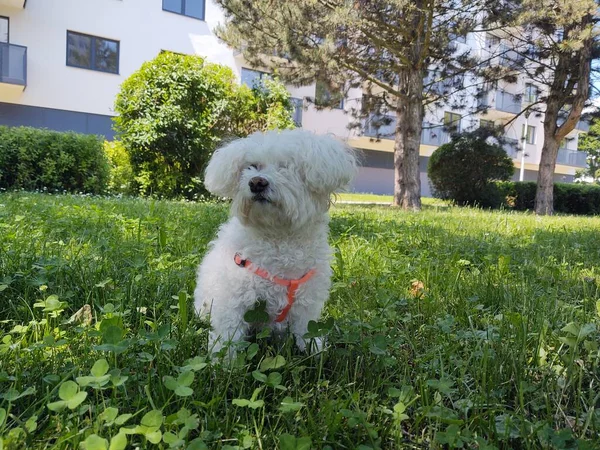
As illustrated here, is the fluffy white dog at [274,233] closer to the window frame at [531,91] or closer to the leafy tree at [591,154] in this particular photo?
the window frame at [531,91]

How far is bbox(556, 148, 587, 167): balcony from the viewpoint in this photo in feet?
135

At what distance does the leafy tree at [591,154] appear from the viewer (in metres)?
38.7

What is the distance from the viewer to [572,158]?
135ft

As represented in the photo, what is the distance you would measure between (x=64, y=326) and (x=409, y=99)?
35.6ft

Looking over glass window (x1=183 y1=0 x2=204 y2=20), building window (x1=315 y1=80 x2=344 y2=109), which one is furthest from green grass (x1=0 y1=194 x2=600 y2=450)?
glass window (x1=183 y1=0 x2=204 y2=20)

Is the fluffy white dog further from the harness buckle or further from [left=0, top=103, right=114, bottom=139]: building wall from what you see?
[left=0, top=103, right=114, bottom=139]: building wall

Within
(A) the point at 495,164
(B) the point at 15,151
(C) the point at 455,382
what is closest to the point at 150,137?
(B) the point at 15,151

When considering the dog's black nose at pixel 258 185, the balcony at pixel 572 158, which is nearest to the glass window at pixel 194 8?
the dog's black nose at pixel 258 185

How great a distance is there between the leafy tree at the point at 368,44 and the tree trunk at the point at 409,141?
26mm

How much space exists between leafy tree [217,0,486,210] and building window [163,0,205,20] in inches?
442

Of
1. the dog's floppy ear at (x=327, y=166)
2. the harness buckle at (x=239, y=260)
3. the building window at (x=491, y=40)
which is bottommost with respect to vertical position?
the harness buckle at (x=239, y=260)

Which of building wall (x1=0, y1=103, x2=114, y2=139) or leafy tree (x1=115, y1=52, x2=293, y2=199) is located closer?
leafy tree (x1=115, y1=52, x2=293, y2=199)

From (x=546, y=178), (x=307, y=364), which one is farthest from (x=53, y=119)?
(x=307, y=364)

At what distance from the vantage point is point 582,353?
208 cm
